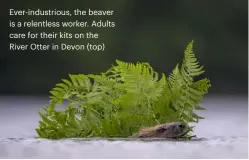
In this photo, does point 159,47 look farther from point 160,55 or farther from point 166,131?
point 166,131

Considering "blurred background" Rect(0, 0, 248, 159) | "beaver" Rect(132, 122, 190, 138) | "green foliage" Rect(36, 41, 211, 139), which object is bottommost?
"beaver" Rect(132, 122, 190, 138)

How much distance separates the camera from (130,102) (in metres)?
1.92

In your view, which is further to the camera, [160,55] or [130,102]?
[160,55]

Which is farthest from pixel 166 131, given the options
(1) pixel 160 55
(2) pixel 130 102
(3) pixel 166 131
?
(1) pixel 160 55

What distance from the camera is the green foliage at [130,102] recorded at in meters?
1.92

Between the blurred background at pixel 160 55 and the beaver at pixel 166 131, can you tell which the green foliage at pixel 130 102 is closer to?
the beaver at pixel 166 131

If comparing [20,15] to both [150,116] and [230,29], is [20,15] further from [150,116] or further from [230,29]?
[230,29]

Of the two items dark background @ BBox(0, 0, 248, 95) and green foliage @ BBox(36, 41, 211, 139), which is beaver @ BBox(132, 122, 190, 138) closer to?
green foliage @ BBox(36, 41, 211, 139)

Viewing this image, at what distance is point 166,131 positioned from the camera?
183 cm

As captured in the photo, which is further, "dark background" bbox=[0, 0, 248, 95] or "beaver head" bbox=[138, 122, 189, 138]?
"dark background" bbox=[0, 0, 248, 95]

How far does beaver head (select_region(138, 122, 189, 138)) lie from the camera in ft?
6.02

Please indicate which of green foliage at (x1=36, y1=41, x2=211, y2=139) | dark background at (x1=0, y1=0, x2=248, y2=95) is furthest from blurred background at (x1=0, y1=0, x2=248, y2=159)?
green foliage at (x1=36, y1=41, x2=211, y2=139)

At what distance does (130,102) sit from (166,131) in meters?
0.14

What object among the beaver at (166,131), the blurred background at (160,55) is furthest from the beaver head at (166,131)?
the blurred background at (160,55)
